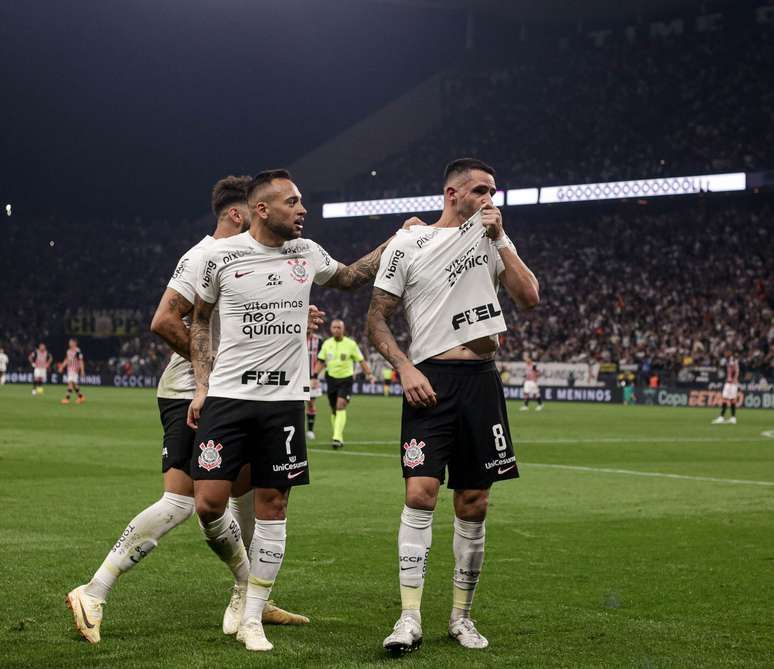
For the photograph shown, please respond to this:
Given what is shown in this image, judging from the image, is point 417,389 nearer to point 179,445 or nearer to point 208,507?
point 208,507

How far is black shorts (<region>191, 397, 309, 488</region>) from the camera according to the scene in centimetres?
612

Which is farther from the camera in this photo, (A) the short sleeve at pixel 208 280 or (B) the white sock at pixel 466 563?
(A) the short sleeve at pixel 208 280

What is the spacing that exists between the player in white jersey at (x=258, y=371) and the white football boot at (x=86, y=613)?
0.73 metres

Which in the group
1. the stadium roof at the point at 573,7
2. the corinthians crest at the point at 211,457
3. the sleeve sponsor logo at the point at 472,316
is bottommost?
the corinthians crest at the point at 211,457

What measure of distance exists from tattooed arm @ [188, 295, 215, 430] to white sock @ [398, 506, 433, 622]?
1.32m

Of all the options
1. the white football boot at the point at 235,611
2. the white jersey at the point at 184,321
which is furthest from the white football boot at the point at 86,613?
the white jersey at the point at 184,321

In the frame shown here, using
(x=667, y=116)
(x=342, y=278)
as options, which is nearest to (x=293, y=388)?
(x=342, y=278)

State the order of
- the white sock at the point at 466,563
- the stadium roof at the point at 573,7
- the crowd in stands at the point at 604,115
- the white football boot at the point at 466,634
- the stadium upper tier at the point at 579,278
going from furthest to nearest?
the stadium roof at the point at 573,7 → the crowd in stands at the point at 604,115 → the stadium upper tier at the point at 579,278 → the white sock at the point at 466,563 → the white football boot at the point at 466,634

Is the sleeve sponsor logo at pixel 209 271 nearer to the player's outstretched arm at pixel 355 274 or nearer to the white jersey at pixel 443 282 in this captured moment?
the player's outstretched arm at pixel 355 274

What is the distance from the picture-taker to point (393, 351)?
20.5 ft

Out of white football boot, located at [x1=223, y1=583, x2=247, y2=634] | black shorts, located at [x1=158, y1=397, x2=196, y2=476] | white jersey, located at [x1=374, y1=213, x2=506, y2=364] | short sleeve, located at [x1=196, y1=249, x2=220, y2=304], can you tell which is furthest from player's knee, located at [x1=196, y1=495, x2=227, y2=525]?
white jersey, located at [x1=374, y1=213, x2=506, y2=364]

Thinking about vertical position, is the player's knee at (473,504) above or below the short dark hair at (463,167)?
below

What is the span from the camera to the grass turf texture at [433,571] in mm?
5867

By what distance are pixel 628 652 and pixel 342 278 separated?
264 centimetres
